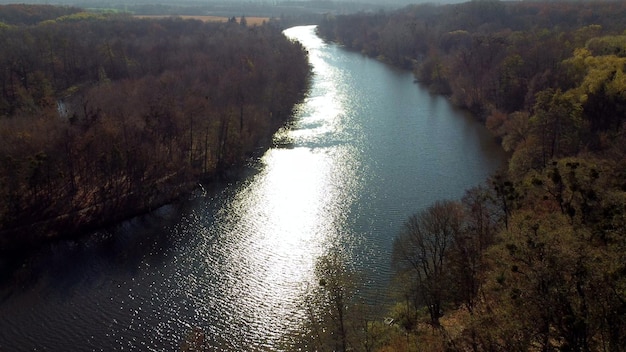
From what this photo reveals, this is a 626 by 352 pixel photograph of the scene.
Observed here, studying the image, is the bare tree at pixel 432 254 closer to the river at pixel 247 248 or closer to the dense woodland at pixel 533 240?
the dense woodland at pixel 533 240

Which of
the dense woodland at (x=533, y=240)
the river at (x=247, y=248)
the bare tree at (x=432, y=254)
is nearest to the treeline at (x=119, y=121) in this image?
the river at (x=247, y=248)

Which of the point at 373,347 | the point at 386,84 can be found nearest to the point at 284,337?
the point at 373,347

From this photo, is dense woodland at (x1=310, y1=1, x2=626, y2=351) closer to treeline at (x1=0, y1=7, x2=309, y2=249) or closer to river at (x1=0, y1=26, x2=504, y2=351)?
river at (x1=0, y1=26, x2=504, y2=351)

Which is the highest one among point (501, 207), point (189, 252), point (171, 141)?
point (501, 207)

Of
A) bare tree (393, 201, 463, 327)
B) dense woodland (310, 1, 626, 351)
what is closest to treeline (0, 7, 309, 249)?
dense woodland (310, 1, 626, 351)

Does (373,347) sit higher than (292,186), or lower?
higher

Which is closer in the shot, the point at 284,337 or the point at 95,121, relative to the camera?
the point at 284,337

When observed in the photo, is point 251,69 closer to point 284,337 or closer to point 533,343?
point 284,337
